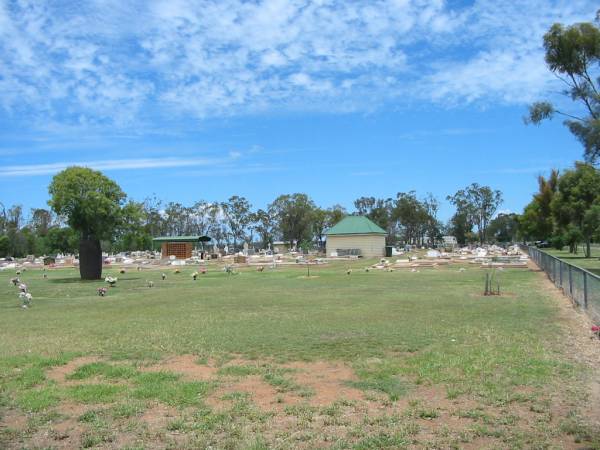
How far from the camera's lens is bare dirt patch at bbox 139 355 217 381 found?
762 cm

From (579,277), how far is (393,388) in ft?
32.9

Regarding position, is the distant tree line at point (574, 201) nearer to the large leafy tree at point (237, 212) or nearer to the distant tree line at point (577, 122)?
the distant tree line at point (577, 122)

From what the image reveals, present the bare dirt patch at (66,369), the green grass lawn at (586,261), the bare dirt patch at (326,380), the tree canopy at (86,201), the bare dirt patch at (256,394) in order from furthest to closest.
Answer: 1. the green grass lawn at (586,261)
2. the tree canopy at (86,201)
3. the bare dirt patch at (66,369)
4. the bare dirt patch at (326,380)
5. the bare dirt patch at (256,394)

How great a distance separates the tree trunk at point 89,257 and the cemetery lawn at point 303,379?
1638 cm

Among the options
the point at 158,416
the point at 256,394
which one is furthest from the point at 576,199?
the point at 158,416

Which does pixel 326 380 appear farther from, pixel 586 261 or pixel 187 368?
pixel 586 261

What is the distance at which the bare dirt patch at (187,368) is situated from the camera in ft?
25.0

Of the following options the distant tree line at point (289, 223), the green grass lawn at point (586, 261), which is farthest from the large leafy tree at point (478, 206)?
the green grass lawn at point (586, 261)

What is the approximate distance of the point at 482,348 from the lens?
357 inches

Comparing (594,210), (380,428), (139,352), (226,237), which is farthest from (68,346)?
(226,237)

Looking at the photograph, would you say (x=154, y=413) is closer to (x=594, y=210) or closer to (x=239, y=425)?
(x=239, y=425)

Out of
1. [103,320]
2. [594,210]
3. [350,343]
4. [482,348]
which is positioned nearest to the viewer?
[482,348]

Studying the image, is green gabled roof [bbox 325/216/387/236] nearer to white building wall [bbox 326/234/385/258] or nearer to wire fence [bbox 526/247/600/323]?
white building wall [bbox 326/234/385/258]

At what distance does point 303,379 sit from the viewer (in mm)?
7422
